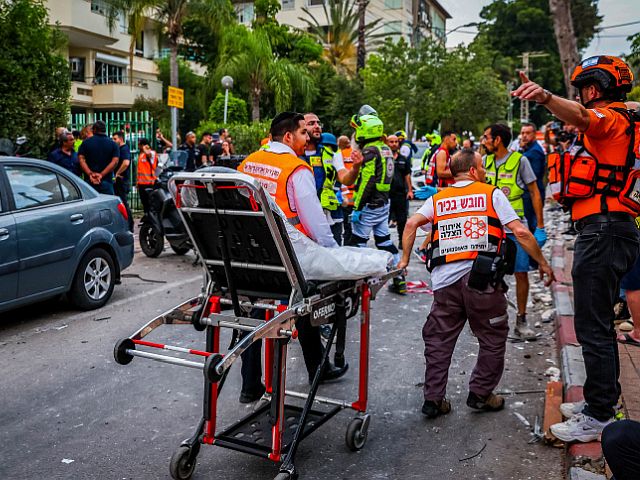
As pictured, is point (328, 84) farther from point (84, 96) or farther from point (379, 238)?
point (379, 238)

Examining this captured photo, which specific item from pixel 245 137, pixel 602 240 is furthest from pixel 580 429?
pixel 245 137

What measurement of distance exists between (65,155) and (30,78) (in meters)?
2.16

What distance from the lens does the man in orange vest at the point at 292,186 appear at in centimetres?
414

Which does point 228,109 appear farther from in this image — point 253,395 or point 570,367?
point 253,395

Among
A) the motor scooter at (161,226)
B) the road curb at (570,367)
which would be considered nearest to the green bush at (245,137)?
the motor scooter at (161,226)

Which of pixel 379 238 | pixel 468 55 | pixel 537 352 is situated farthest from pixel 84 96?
pixel 537 352

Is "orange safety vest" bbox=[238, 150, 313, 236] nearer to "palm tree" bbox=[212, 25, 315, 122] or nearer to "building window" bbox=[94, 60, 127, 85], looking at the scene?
"palm tree" bbox=[212, 25, 315, 122]

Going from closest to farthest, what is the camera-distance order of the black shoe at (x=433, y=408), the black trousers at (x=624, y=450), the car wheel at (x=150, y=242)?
the black trousers at (x=624, y=450) < the black shoe at (x=433, y=408) < the car wheel at (x=150, y=242)

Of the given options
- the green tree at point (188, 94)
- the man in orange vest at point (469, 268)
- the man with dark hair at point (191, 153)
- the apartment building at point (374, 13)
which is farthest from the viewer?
the apartment building at point (374, 13)

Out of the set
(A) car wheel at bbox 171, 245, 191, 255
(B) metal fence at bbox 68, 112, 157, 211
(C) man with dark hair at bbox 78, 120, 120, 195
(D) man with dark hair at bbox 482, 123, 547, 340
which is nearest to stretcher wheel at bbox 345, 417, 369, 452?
(D) man with dark hair at bbox 482, 123, 547, 340

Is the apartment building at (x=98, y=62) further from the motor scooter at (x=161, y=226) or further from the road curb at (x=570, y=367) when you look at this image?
the road curb at (x=570, y=367)

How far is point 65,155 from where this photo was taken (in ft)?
39.9

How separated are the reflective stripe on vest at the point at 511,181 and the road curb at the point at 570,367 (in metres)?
1.20

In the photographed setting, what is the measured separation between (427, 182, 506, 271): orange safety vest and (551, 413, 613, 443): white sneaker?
3.74 feet
